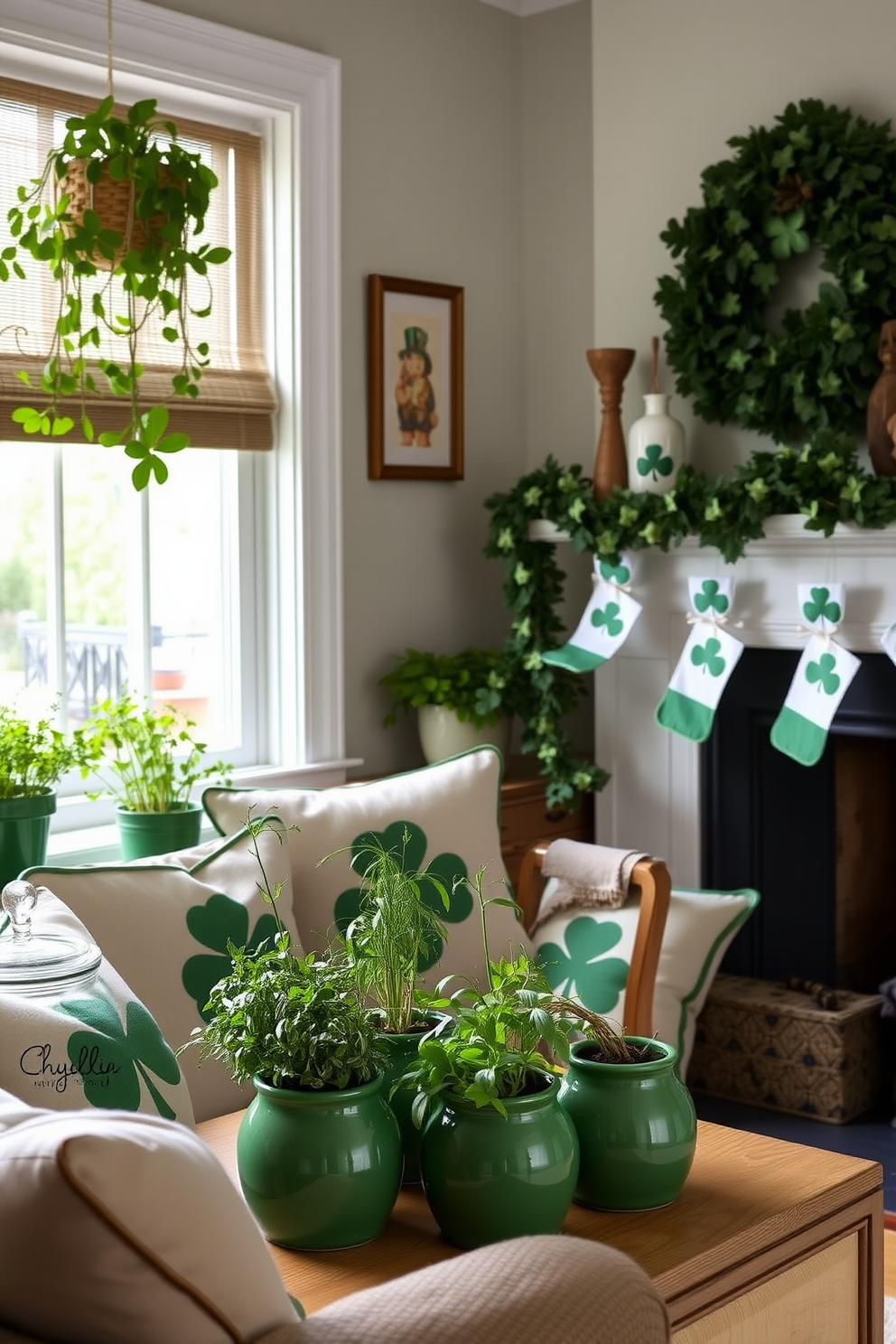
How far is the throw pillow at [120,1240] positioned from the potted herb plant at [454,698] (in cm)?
254

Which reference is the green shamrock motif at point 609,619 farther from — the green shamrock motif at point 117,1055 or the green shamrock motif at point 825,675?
the green shamrock motif at point 117,1055

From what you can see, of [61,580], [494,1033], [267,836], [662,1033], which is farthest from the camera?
[61,580]

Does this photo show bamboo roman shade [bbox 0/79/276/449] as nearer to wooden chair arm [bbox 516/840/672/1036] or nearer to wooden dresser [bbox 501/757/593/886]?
wooden dresser [bbox 501/757/593/886]

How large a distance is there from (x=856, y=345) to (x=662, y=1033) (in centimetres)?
145

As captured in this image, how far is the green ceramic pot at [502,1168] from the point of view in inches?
55.6

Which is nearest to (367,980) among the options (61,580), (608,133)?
(61,580)

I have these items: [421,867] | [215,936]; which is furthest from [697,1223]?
[421,867]

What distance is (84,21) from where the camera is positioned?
2.98 m

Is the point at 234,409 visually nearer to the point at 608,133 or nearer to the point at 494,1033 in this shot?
the point at 608,133

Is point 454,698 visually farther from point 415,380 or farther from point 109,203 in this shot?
point 109,203

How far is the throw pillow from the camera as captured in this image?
944 millimetres

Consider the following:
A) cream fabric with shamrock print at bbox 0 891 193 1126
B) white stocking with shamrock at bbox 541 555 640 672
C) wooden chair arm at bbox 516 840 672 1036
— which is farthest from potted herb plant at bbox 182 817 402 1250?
white stocking with shamrock at bbox 541 555 640 672

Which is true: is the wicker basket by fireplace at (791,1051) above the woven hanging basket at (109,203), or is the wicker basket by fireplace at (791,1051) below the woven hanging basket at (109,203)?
below

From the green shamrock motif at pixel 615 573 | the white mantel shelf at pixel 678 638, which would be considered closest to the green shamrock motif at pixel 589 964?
the white mantel shelf at pixel 678 638
